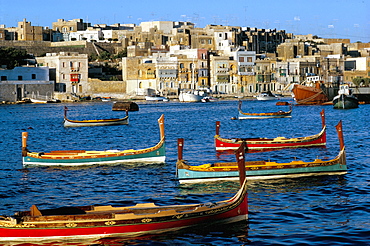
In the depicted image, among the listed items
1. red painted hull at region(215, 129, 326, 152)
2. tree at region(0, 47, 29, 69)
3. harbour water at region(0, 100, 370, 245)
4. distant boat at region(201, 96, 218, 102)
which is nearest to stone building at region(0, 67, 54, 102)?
tree at region(0, 47, 29, 69)

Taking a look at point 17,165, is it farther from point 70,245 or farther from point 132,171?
point 70,245

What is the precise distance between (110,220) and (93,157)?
13354 mm

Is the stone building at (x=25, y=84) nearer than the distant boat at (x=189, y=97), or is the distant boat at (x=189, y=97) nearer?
the stone building at (x=25, y=84)

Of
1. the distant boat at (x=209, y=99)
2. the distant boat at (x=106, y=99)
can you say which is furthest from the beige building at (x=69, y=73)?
the distant boat at (x=209, y=99)

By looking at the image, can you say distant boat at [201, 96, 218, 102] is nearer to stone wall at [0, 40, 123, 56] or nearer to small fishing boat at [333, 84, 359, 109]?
small fishing boat at [333, 84, 359, 109]

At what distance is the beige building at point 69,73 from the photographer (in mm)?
105125

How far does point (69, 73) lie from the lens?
106 meters

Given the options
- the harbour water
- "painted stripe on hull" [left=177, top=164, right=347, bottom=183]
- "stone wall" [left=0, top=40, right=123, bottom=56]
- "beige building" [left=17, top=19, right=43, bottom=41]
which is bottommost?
the harbour water

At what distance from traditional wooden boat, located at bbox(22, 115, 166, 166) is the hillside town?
244 ft

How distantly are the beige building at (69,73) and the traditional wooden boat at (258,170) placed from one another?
277ft

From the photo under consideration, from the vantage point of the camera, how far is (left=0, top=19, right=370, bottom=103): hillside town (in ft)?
346

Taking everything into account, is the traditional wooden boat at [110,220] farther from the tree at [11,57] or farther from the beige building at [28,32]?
the beige building at [28,32]

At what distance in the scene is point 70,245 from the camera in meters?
15.2

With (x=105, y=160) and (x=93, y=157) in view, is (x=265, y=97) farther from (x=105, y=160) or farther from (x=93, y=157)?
(x=93, y=157)
